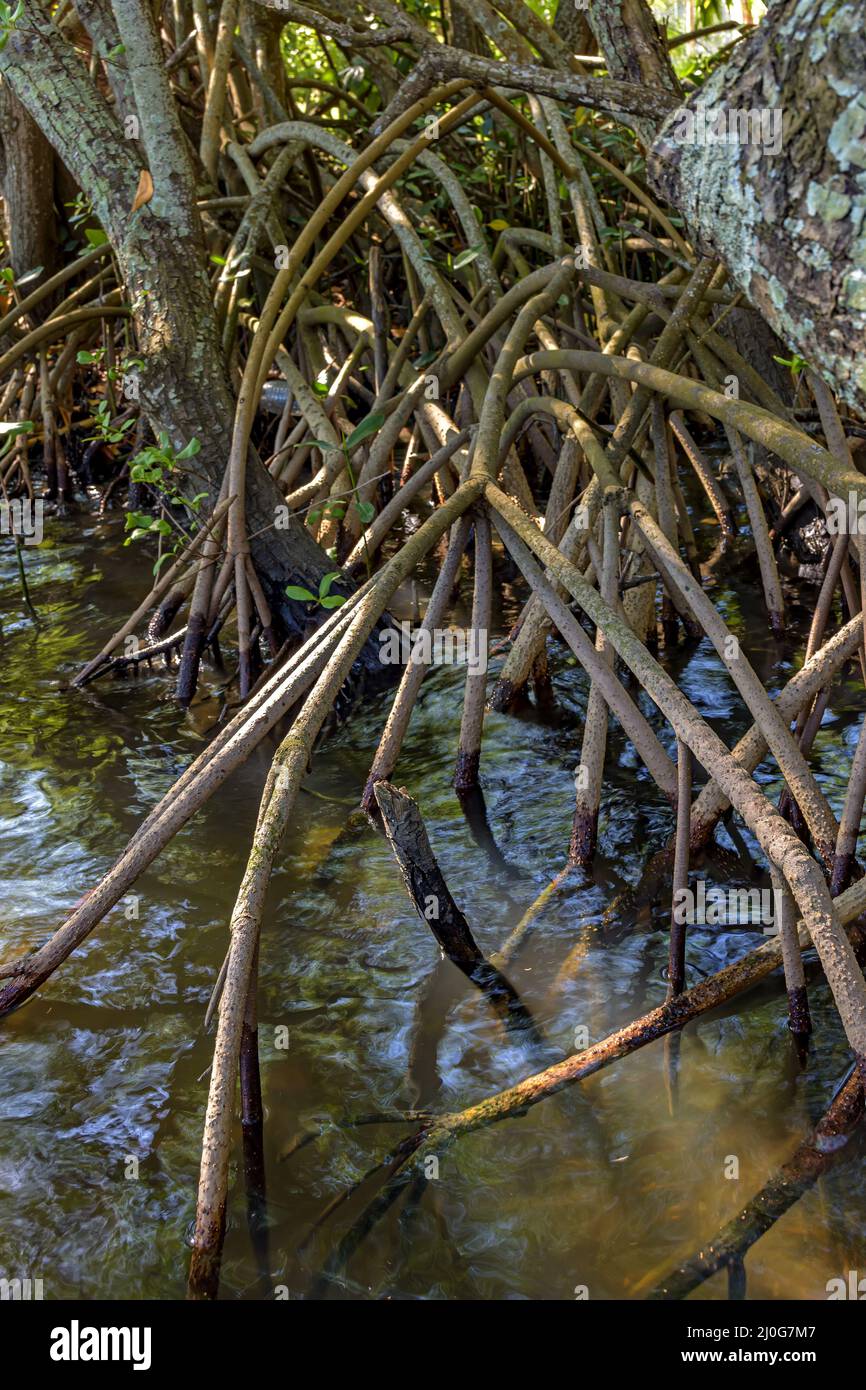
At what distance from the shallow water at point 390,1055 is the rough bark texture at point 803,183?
1495mm

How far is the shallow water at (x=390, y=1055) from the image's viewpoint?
2.09 meters

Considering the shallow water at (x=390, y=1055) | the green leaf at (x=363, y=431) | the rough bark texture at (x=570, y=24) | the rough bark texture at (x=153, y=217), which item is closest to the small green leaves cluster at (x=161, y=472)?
the rough bark texture at (x=153, y=217)

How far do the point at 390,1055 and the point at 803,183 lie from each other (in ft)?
6.31

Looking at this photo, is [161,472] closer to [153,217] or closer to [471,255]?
[153,217]

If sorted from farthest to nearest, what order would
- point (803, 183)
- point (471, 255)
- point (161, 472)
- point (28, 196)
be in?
1. point (28, 196)
2. point (471, 255)
3. point (161, 472)
4. point (803, 183)

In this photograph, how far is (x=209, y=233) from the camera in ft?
20.4

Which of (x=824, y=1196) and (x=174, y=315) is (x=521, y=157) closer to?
(x=174, y=315)

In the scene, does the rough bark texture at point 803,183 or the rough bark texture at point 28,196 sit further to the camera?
the rough bark texture at point 28,196

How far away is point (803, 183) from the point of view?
4.59 ft

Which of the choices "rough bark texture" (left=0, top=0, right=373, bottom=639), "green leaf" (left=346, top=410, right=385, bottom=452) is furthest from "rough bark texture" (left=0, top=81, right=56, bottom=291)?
"green leaf" (left=346, top=410, right=385, bottom=452)

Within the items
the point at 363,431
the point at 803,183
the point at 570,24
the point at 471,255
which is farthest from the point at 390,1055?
the point at 570,24

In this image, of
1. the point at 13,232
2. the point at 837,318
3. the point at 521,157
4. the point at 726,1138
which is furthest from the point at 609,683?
the point at 13,232

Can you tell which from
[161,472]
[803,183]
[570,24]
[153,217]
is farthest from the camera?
[570,24]

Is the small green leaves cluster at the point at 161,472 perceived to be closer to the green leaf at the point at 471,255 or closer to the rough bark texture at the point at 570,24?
the green leaf at the point at 471,255
